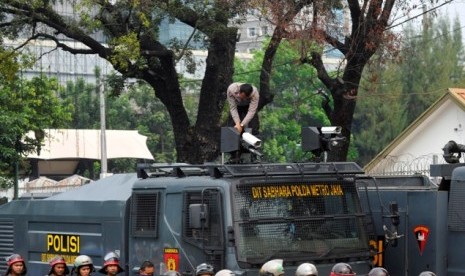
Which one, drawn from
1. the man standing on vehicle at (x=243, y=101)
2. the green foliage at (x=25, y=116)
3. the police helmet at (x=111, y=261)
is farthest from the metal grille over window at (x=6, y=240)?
the green foliage at (x=25, y=116)

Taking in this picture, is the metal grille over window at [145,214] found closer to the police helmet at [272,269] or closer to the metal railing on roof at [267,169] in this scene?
the metal railing on roof at [267,169]

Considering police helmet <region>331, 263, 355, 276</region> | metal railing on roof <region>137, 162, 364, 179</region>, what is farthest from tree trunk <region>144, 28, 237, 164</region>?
police helmet <region>331, 263, 355, 276</region>

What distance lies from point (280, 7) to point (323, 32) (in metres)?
0.95

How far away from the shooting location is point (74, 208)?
14789 mm

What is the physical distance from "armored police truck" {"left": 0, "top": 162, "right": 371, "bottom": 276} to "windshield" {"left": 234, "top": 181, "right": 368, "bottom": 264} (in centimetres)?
1

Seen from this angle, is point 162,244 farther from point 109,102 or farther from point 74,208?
point 109,102

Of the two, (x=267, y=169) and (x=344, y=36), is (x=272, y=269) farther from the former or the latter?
(x=344, y=36)

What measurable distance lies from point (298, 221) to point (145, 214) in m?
2.05

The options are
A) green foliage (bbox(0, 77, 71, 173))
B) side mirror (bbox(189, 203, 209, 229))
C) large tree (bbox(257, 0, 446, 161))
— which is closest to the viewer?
side mirror (bbox(189, 203, 209, 229))

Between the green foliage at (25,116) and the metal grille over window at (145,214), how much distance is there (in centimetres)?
1886

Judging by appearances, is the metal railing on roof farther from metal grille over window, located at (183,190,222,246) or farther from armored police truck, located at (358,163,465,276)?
armored police truck, located at (358,163,465,276)

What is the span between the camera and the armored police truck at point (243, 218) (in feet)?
38.7

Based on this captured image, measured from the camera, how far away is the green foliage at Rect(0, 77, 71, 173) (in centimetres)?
3575

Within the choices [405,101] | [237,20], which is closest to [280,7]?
[237,20]
